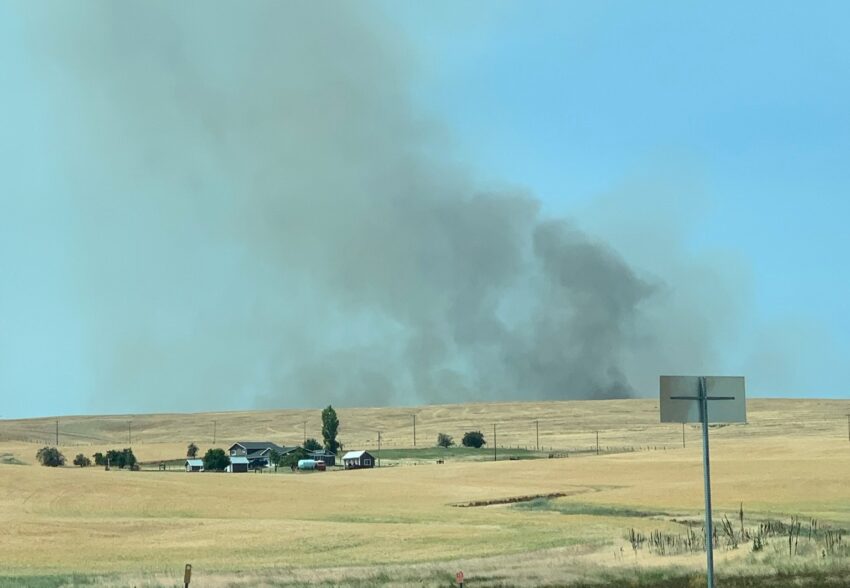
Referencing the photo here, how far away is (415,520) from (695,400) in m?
45.5

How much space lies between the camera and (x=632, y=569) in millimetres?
37812

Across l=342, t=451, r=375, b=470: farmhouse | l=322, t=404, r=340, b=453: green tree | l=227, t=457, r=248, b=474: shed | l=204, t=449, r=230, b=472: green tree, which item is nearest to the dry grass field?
l=342, t=451, r=375, b=470: farmhouse

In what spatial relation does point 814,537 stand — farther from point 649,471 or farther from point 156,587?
point 649,471

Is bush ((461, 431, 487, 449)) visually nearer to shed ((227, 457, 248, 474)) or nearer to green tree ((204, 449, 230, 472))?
shed ((227, 457, 248, 474))

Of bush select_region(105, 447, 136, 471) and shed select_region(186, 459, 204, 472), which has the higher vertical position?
bush select_region(105, 447, 136, 471)

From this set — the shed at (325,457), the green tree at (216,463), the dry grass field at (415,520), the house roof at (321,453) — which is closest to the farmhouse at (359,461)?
the shed at (325,457)

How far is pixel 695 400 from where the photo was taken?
22250mm

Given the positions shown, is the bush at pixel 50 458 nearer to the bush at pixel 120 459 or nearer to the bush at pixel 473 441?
the bush at pixel 120 459

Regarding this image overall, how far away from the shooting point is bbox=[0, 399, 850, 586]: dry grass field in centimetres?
3881

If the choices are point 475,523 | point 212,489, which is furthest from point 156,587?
point 212,489

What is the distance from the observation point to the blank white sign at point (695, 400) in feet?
72.5

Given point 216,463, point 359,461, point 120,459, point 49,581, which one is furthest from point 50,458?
point 49,581

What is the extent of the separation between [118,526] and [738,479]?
47.0 meters

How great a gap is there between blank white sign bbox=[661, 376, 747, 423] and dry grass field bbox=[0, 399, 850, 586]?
11.5m
